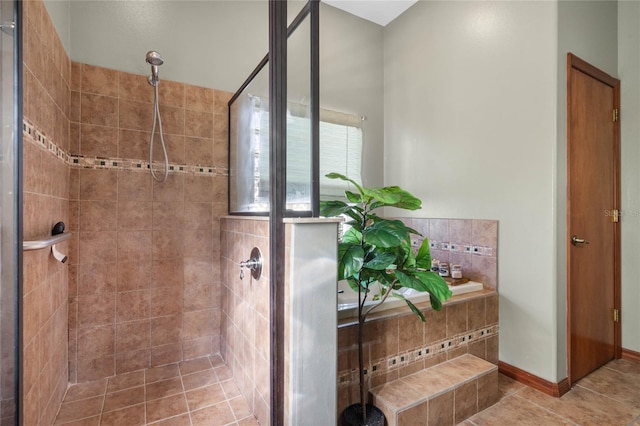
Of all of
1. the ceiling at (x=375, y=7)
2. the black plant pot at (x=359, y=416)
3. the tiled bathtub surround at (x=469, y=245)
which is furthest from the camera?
the ceiling at (x=375, y=7)

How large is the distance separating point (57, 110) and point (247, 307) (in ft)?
4.57

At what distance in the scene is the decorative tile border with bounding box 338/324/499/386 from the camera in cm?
151

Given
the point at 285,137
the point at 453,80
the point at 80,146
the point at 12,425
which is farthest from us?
the point at 453,80

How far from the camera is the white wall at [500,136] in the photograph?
6.27 ft

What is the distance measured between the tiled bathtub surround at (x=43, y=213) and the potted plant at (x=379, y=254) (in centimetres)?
114

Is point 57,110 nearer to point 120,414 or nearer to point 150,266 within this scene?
point 150,266

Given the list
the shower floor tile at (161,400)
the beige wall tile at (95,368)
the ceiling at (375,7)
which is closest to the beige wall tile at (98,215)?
the beige wall tile at (95,368)

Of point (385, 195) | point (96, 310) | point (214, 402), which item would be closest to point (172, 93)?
point (96, 310)

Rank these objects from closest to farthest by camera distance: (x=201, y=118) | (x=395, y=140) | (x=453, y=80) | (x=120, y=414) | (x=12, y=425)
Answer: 1. (x=12, y=425)
2. (x=120, y=414)
3. (x=201, y=118)
4. (x=453, y=80)
5. (x=395, y=140)

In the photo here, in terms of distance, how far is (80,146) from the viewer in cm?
186

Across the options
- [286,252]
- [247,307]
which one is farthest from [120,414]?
[286,252]

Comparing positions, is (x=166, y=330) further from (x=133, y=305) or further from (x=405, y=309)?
(x=405, y=309)

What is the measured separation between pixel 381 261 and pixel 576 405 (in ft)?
5.16

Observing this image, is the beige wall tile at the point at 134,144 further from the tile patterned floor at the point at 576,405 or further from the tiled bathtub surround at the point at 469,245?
the tile patterned floor at the point at 576,405
